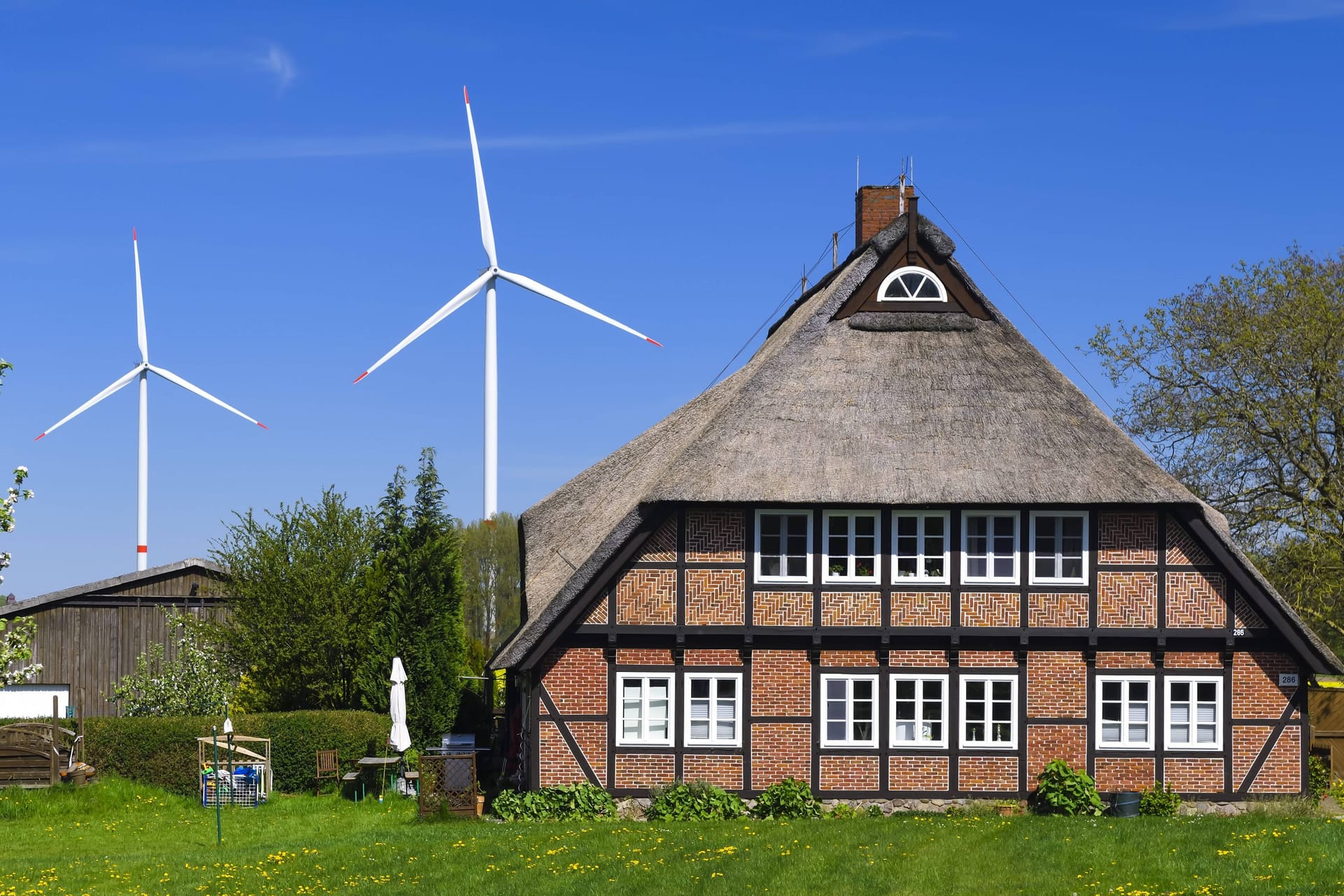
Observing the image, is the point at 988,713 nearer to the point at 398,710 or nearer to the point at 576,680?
the point at 576,680

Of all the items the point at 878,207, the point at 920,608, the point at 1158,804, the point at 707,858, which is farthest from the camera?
the point at 878,207

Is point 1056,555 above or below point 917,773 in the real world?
above

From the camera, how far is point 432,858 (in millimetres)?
21797

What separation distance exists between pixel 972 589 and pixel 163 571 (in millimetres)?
25470

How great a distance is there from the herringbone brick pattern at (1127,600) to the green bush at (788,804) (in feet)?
19.5

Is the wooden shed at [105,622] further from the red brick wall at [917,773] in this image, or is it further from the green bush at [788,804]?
the red brick wall at [917,773]

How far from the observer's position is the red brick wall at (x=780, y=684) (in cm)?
2653

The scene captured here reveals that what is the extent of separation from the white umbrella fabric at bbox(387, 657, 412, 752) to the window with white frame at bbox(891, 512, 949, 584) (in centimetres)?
964

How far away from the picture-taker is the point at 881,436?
2708 centimetres

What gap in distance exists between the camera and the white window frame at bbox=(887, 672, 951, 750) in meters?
26.6

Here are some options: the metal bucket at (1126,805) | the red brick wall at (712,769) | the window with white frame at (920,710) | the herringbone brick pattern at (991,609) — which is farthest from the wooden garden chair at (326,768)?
the metal bucket at (1126,805)

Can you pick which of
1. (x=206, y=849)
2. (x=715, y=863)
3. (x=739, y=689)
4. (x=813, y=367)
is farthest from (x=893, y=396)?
(x=206, y=849)

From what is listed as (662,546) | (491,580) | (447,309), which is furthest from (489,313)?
(491,580)

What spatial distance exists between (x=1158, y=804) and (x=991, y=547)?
5132 mm
